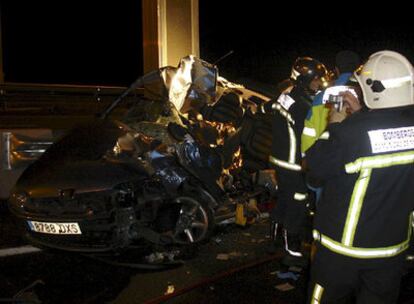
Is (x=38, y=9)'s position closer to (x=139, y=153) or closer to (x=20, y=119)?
(x=20, y=119)

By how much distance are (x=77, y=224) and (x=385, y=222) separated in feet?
9.23

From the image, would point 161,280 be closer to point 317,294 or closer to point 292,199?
point 292,199

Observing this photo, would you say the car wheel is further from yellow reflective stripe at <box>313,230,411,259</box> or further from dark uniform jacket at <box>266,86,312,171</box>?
yellow reflective stripe at <box>313,230,411,259</box>

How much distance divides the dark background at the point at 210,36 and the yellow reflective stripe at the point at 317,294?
23.7 m

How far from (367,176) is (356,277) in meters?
0.52

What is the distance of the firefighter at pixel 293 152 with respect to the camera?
4.50 metres

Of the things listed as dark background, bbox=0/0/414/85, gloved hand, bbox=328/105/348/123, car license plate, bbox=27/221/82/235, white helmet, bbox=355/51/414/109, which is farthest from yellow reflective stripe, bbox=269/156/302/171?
dark background, bbox=0/0/414/85

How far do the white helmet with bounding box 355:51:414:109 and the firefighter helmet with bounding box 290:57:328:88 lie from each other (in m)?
2.07

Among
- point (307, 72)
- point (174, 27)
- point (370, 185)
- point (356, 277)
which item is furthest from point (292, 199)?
point (174, 27)

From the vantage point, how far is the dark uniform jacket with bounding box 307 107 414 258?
8.04 ft

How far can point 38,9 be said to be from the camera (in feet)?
96.6

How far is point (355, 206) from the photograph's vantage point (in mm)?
2479

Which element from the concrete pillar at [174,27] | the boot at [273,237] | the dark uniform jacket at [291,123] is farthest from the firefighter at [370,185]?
the concrete pillar at [174,27]

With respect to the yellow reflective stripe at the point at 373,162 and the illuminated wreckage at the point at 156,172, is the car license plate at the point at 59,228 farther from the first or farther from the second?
the yellow reflective stripe at the point at 373,162
